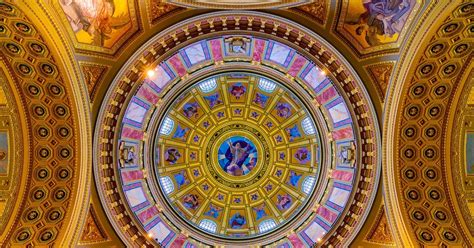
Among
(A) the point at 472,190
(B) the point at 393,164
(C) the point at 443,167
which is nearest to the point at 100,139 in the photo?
(B) the point at 393,164

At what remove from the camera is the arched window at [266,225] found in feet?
88.3

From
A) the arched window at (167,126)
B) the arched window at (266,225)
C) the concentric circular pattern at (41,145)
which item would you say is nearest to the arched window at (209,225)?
the arched window at (266,225)

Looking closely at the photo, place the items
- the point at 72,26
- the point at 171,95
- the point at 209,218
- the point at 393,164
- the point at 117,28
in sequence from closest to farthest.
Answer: the point at 72,26, the point at 117,28, the point at 393,164, the point at 171,95, the point at 209,218

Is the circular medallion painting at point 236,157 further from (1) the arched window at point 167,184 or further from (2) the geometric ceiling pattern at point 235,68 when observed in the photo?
(2) the geometric ceiling pattern at point 235,68

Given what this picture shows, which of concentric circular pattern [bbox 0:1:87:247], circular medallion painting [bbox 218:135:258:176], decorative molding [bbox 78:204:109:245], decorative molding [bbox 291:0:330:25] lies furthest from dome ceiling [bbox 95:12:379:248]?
concentric circular pattern [bbox 0:1:87:247]

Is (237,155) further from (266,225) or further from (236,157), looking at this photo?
(266,225)

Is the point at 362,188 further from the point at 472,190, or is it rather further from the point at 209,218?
the point at 209,218

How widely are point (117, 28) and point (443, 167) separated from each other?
1712 centimetres

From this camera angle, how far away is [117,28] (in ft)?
53.8

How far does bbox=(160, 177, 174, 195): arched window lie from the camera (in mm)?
26281

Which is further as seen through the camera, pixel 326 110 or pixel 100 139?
pixel 326 110

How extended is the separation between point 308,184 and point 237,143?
7.02 metres

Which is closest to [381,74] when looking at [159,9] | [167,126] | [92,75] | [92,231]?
[159,9]

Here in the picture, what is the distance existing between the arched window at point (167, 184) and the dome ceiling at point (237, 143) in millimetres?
124
